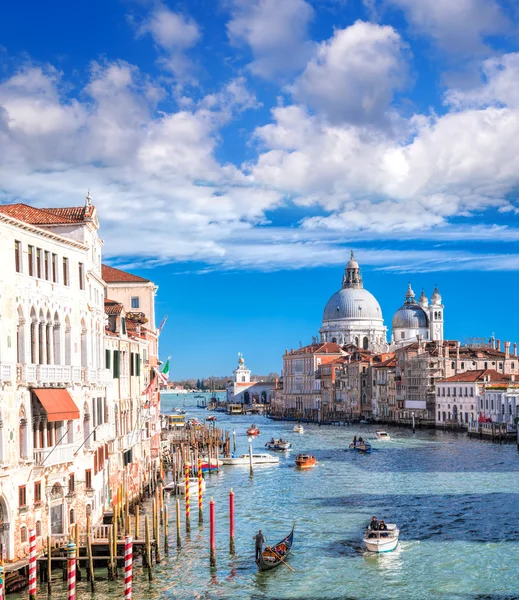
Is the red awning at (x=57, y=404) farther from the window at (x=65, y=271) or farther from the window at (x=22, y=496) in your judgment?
the window at (x=65, y=271)

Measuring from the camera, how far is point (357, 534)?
2930 cm

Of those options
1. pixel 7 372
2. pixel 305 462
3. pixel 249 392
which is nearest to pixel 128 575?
pixel 7 372

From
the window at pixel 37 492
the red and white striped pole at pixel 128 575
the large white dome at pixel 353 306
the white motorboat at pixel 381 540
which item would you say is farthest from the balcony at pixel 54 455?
the large white dome at pixel 353 306

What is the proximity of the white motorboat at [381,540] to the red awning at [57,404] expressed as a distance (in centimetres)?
913

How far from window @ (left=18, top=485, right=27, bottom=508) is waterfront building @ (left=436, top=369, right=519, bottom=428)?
57418 mm

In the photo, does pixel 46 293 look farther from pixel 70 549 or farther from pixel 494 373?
pixel 494 373

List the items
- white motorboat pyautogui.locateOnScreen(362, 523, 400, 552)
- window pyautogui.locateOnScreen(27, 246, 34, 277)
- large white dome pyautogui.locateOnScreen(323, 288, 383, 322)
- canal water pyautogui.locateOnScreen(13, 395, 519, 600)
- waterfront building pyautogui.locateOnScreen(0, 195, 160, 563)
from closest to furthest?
waterfront building pyautogui.locateOnScreen(0, 195, 160, 563)
window pyautogui.locateOnScreen(27, 246, 34, 277)
canal water pyautogui.locateOnScreen(13, 395, 519, 600)
white motorboat pyautogui.locateOnScreen(362, 523, 400, 552)
large white dome pyautogui.locateOnScreen(323, 288, 383, 322)

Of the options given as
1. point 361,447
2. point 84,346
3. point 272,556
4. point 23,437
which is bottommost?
point 361,447

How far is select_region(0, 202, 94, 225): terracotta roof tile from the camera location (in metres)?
24.2

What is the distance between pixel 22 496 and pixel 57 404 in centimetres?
218

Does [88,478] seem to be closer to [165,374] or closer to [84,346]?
[84,346]

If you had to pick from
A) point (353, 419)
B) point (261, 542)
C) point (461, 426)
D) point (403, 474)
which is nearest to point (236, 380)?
point (353, 419)

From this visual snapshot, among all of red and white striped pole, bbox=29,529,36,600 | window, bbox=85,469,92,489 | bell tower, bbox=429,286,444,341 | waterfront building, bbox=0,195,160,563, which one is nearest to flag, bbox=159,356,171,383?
waterfront building, bbox=0,195,160,563

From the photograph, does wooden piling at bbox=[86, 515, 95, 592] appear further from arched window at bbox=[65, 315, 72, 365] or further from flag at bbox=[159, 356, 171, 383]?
flag at bbox=[159, 356, 171, 383]
